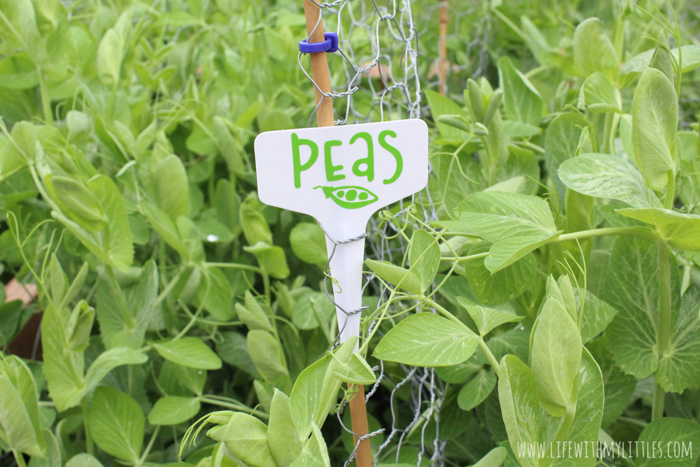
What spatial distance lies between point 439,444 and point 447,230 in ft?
0.74

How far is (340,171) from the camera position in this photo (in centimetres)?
36

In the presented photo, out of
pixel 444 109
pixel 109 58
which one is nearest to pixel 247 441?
pixel 444 109

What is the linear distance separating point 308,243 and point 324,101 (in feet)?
0.69

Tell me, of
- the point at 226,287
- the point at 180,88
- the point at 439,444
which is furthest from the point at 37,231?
the point at 439,444

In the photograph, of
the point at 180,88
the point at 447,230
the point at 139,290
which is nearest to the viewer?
the point at 447,230

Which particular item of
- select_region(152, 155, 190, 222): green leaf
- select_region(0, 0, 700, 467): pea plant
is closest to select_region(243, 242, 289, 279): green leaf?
select_region(0, 0, 700, 467): pea plant

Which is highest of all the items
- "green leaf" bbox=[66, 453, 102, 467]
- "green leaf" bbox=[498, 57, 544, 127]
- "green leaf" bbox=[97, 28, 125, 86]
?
"green leaf" bbox=[97, 28, 125, 86]

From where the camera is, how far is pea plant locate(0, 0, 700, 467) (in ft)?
1.08

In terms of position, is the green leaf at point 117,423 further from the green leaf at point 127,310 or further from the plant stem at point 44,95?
the plant stem at point 44,95

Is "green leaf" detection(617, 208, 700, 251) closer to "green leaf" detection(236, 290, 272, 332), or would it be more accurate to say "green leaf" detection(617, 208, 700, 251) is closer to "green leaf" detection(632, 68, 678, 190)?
"green leaf" detection(632, 68, 678, 190)

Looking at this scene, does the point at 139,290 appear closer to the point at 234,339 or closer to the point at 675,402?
the point at 234,339

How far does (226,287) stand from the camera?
22.3 inches

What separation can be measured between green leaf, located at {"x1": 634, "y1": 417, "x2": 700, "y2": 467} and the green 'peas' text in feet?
0.93

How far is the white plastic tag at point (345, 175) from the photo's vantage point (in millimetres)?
356
